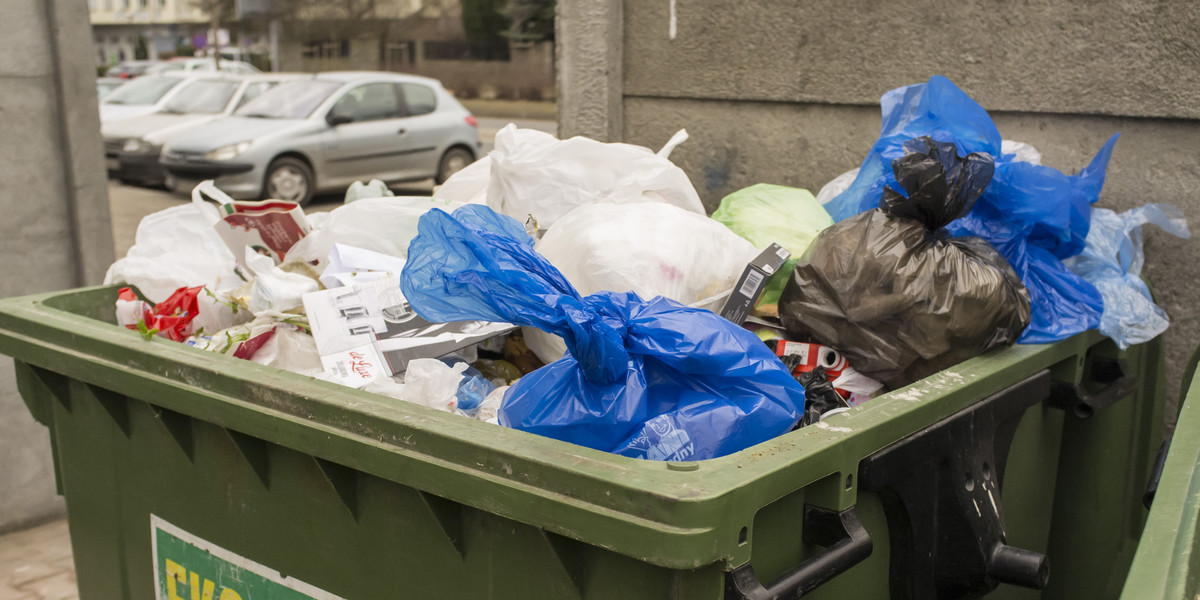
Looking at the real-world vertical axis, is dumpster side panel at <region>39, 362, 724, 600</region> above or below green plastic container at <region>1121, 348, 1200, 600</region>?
below

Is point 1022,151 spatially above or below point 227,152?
above

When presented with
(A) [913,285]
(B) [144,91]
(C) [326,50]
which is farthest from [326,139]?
(C) [326,50]

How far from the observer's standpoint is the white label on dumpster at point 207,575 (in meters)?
1.71

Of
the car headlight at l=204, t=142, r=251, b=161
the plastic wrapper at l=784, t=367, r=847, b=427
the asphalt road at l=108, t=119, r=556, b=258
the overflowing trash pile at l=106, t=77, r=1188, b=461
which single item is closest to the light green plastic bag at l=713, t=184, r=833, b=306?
the overflowing trash pile at l=106, t=77, r=1188, b=461

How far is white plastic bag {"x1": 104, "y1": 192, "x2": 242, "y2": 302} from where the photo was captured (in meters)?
2.41

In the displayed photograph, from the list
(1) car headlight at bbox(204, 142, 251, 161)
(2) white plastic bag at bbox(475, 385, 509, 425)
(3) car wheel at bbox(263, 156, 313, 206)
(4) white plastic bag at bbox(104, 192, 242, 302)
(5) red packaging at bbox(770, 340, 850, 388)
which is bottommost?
(3) car wheel at bbox(263, 156, 313, 206)

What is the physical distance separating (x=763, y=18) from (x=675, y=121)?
1.80ft

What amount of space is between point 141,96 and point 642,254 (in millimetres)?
15227

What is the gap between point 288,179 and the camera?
37.7 feet

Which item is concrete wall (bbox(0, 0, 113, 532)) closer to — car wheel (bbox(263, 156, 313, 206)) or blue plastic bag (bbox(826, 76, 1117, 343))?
blue plastic bag (bbox(826, 76, 1117, 343))

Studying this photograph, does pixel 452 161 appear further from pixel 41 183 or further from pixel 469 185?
pixel 469 185

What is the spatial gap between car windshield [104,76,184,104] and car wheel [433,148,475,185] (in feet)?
16.6

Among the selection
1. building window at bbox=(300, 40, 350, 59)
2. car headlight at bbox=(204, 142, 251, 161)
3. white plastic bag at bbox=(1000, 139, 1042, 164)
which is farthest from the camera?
building window at bbox=(300, 40, 350, 59)

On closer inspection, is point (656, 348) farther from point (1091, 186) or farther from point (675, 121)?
point (675, 121)
